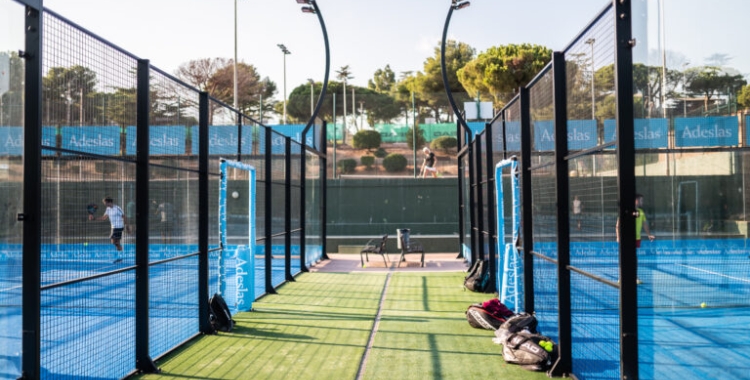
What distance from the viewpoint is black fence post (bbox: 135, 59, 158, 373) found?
242 inches

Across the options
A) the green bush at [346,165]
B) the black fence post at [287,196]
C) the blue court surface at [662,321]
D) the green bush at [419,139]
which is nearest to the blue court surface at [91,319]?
the black fence post at [287,196]

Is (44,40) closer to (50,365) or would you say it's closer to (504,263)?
(50,365)

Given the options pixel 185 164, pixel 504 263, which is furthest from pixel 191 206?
pixel 504 263

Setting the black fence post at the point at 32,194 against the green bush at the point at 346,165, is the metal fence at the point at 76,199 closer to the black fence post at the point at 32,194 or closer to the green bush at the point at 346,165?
the black fence post at the point at 32,194

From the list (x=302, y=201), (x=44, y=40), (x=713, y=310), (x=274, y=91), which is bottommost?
(x=713, y=310)

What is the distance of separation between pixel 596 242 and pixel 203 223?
193 inches

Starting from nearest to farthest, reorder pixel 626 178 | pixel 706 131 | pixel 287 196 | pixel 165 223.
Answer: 1. pixel 626 178
2. pixel 165 223
3. pixel 287 196
4. pixel 706 131

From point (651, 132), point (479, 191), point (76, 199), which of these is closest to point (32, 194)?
point (76, 199)

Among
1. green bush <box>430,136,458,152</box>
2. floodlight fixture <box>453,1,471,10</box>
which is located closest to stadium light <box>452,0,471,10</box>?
floodlight fixture <box>453,1,471,10</box>

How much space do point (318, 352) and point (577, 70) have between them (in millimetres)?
3964

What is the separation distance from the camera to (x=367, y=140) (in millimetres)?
35438

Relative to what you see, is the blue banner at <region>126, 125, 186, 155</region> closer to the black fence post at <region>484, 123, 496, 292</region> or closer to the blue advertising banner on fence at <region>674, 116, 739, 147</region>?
the black fence post at <region>484, 123, 496, 292</region>

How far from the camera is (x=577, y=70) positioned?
5.71 m

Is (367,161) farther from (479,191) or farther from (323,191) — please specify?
(479,191)
